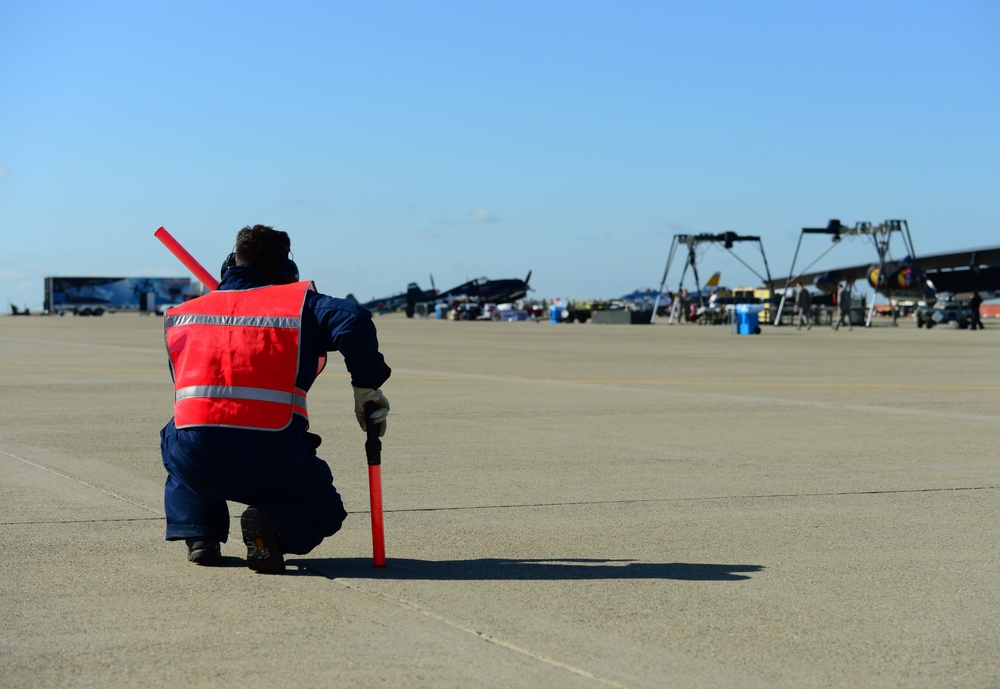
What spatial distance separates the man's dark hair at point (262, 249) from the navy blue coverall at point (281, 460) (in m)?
0.06

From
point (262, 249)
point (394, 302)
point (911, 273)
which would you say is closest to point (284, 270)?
point (262, 249)

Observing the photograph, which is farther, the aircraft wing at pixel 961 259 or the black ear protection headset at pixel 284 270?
the aircraft wing at pixel 961 259

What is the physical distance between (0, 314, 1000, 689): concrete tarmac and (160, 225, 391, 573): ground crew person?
226 mm

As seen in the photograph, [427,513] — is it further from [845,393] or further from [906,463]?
[845,393]

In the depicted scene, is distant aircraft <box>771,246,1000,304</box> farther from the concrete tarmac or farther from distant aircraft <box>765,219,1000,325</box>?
A: the concrete tarmac

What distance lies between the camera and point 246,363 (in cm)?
576

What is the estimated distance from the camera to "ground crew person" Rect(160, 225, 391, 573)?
5.70m

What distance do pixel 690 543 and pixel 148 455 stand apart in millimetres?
5115

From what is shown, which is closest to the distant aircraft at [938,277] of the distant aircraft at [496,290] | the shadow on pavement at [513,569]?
the distant aircraft at [496,290]

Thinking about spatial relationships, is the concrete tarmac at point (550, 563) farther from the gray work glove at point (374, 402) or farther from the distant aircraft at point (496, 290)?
the distant aircraft at point (496, 290)

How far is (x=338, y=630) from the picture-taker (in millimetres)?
4668

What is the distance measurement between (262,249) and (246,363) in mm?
610

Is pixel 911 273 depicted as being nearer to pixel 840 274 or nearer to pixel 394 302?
pixel 840 274

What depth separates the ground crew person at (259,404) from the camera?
5699mm
